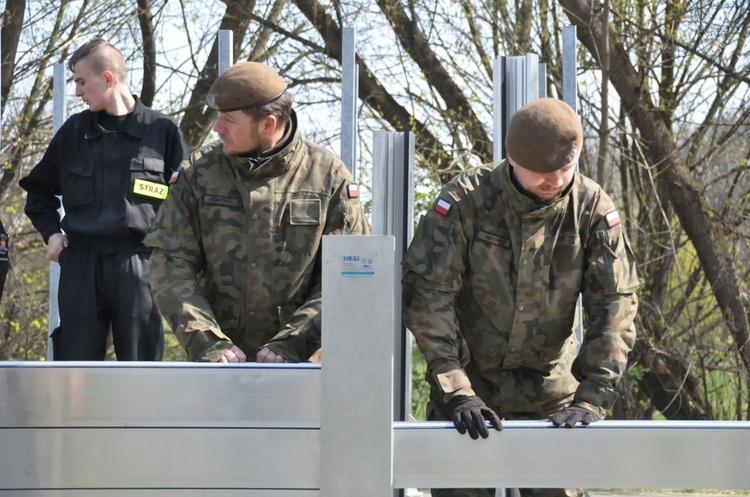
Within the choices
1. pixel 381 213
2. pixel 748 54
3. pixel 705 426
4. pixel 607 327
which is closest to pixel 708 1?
pixel 748 54

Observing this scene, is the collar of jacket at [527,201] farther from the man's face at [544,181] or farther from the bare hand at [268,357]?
the bare hand at [268,357]

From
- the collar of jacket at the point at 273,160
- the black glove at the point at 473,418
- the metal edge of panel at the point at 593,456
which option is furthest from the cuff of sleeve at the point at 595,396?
the collar of jacket at the point at 273,160

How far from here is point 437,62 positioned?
788cm

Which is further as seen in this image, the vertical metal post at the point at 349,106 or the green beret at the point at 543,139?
the vertical metal post at the point at 349,106

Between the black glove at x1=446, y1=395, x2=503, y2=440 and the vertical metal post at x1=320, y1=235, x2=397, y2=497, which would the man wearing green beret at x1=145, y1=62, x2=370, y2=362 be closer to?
the black glove at x1=446, y1=395, x2=503, y2=440

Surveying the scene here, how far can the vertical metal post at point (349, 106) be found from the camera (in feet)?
13.3

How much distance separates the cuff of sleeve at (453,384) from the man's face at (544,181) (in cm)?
51

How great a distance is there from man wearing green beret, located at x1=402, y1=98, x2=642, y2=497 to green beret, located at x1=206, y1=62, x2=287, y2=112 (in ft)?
1.87

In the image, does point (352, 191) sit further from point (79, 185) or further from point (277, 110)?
point (79, 185)

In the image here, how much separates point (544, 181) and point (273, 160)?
778mm

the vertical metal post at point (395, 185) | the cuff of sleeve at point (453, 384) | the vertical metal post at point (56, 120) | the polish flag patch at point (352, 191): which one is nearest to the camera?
the cuff of sleeve at point (453, 384)

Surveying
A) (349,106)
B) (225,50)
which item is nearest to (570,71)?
(349,106)

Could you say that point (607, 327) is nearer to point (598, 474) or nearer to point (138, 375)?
point (598, 474)

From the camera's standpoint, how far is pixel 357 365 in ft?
6.82
